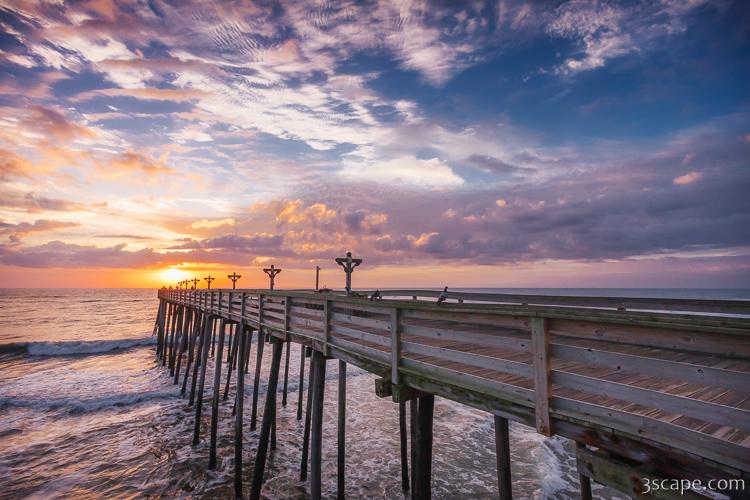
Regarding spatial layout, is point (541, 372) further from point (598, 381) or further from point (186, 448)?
point (186, 448)

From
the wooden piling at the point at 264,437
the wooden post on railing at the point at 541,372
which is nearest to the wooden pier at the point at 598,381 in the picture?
the wooden post on railing at the point at 541,372

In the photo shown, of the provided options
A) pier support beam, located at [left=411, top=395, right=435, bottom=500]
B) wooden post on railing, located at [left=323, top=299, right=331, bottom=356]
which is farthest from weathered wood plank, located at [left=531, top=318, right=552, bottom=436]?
wooden post on railing, located at [left=323, top=299, right=331, bottom=356]

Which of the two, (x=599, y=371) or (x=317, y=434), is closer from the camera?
(x=599, y=371)

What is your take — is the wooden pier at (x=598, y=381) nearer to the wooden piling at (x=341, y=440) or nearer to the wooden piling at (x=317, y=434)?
the wooden piling at (x=317, y=434)

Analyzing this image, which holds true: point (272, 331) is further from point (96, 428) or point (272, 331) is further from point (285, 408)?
point (96, 428)

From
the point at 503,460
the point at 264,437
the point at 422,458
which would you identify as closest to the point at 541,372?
the point at 422,458

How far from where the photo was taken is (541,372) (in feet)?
11.8

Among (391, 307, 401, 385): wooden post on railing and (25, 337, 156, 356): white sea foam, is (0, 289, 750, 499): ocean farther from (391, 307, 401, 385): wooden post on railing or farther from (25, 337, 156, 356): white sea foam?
(25, 337, 156, 356): white sea foam

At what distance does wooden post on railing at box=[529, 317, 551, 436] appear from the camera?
11.7 feet

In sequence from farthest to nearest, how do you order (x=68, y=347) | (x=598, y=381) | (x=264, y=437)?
(x=68, y=347), (x=264, y=437), (x=598, y=381)

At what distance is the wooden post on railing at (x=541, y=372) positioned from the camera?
11.7 ft

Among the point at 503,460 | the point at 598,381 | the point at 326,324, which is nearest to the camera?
the point at 598,381

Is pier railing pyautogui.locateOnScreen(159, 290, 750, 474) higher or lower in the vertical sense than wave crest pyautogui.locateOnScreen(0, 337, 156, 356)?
higher

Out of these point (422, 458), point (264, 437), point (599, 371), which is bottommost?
point (264, 437)
